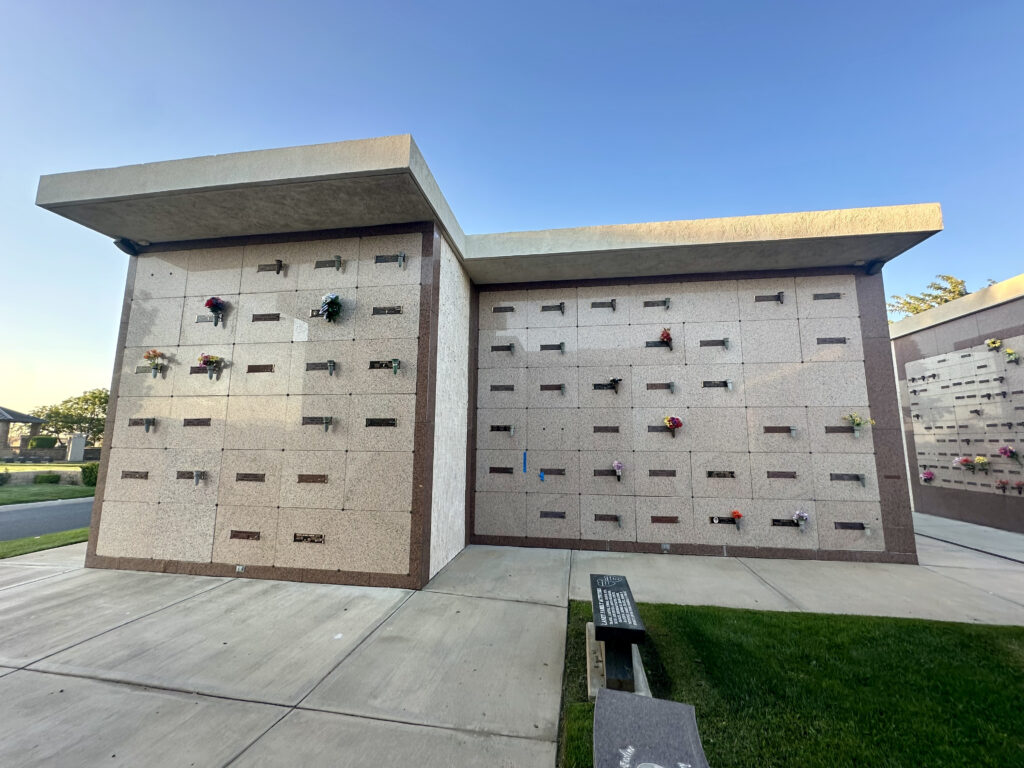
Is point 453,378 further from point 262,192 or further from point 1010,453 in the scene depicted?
point 1010,453

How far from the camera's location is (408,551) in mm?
5449

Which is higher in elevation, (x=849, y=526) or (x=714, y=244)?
(x=714, y=244)

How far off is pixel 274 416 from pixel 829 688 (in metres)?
6.96

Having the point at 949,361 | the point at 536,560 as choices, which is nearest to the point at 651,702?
the point at 536,560

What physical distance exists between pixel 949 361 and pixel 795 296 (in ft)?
19.9

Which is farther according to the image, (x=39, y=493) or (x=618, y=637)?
(x=39, y=493)

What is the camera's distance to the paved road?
8820 mm

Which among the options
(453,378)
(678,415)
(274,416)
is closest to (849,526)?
(678,415)

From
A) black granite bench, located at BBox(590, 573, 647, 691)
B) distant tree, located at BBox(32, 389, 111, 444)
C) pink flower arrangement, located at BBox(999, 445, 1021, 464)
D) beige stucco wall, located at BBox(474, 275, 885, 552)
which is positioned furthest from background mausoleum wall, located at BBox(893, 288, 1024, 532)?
distant tree, located at BBox(32, 389, 111, 444)

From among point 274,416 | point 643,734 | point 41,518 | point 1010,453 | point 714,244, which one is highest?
point 714,244

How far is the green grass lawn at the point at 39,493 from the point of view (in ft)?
43.6

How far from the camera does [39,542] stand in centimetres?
751

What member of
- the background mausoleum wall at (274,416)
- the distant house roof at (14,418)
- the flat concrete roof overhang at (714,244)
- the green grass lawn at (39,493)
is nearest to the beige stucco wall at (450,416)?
the background mausoleum wall at (274,416)

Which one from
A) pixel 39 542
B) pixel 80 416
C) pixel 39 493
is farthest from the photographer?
pixel 80 416
